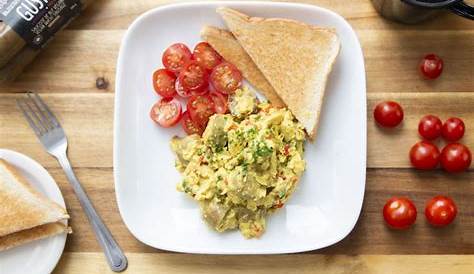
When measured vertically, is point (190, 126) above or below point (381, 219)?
above

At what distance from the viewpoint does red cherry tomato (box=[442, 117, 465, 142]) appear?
266 centimetres

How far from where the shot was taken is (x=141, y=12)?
2.76m

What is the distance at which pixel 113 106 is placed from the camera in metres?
2.76

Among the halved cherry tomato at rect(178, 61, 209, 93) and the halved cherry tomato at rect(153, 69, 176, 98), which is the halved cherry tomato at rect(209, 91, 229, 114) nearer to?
the halved cherry tomato at rect(178, 61, 209, 93)

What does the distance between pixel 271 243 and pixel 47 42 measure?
4.12 feet

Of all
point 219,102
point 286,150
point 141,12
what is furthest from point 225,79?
point 141,12

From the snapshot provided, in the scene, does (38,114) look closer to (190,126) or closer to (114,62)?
(114,62)

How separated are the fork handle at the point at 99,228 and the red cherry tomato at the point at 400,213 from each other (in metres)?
1.12

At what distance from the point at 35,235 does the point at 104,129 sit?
52cm

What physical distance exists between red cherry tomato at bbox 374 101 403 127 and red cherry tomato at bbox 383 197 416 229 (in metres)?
0.32

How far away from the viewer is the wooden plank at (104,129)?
108 inches

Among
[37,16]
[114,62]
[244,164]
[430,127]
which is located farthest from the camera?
[114,62]

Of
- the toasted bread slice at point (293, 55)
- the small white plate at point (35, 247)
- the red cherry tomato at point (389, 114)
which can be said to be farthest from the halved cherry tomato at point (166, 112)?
the red cherry tomato at point (389, 114)

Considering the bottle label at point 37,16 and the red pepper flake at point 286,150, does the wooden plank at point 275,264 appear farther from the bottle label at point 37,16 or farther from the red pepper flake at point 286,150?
the bottle label at point 37,16
